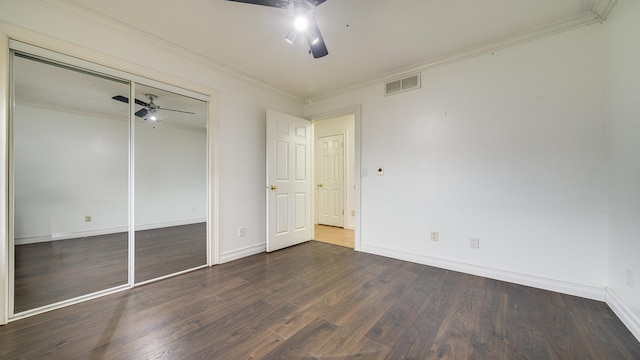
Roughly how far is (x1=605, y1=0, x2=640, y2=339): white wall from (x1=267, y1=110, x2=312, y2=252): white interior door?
3313 mm

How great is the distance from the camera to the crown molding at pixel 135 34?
1854mm

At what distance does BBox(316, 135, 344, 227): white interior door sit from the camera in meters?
5.27

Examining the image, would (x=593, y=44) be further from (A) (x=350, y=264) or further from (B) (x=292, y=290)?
(B) (x=292, y=290)

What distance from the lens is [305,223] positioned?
12.9ft

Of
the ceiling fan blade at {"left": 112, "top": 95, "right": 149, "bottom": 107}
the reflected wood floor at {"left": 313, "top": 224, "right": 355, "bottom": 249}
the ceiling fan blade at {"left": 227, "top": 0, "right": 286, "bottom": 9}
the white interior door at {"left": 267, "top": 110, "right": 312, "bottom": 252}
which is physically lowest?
the reflected wood floor at {"left": 313, "top": 224, "right": 355, "bottom": 249}

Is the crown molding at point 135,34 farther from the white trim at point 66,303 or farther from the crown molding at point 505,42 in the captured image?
the white trim at point 66,303

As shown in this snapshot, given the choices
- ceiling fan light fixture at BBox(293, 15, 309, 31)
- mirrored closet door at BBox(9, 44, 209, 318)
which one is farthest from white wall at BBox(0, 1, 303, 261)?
ceiling fan light fixture at BBox(293, 15, 309, 31)

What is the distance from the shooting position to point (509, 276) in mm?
2350

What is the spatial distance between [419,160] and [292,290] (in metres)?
2.11

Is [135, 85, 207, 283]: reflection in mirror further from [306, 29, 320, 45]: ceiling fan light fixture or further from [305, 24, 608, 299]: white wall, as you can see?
[305, 24, 608, 299]: white wall

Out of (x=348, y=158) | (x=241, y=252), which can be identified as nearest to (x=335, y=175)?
(x=348, y=158)

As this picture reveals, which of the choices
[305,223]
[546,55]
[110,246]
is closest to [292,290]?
[305,223]

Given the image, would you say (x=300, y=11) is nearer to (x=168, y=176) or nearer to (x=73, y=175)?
(x=73, y=175)

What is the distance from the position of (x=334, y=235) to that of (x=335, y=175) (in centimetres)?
149
